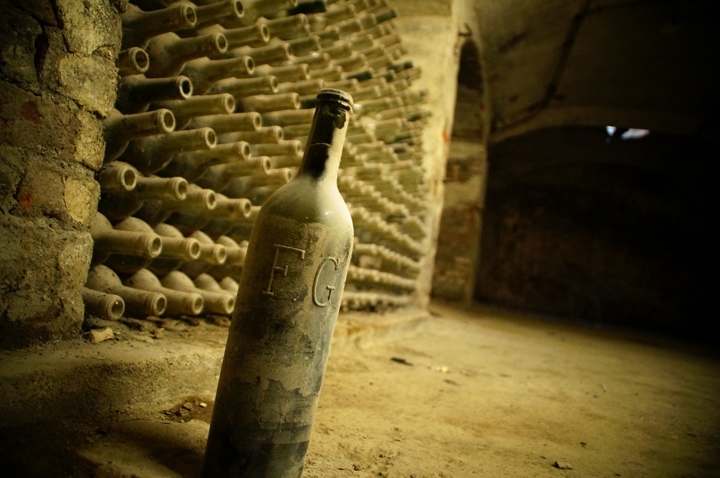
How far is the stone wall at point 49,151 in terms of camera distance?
3.17 ft

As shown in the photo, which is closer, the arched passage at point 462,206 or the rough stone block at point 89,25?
the rough stone block at point 89,25

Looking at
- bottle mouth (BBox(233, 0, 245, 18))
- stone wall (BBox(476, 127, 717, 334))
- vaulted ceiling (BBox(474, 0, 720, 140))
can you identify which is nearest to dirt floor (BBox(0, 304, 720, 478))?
bottle mouth (BBox(233, 0, 245, 18))

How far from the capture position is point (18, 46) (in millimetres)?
962

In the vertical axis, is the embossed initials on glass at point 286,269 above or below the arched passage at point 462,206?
below

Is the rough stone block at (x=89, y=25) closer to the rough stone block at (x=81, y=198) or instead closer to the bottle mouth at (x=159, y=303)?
the rough stone block at (x=81, y=198)

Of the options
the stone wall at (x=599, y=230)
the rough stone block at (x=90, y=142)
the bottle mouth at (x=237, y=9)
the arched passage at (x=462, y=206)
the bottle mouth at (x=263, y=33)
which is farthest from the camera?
the stone wall at (x=599, y=230)

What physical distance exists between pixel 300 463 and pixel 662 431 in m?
1.57

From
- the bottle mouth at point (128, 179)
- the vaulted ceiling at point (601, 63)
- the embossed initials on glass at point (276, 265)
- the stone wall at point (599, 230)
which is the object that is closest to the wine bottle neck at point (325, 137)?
the embossed initials on glass at point (276, 265)

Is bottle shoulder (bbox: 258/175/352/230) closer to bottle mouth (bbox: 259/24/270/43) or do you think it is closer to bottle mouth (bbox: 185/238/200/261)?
bottle mouth (bbox: 185/238/200/261)

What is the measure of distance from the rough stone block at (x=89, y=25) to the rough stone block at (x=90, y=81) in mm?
25

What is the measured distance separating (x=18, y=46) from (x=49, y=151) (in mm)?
222

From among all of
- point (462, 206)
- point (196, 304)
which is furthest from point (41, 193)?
point (462, 206)

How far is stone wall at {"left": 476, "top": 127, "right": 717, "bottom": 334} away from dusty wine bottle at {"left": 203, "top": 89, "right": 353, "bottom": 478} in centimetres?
907

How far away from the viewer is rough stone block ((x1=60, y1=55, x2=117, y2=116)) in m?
1.06
